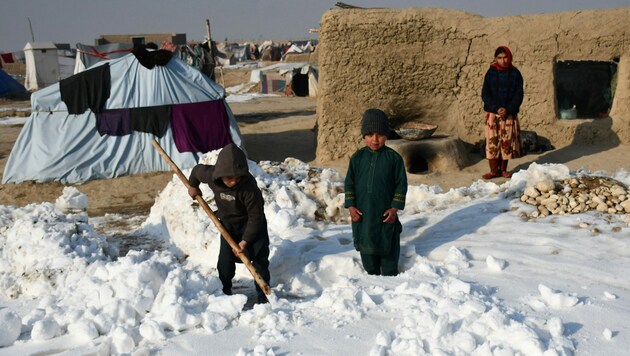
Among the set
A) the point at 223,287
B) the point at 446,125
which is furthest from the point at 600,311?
the point at 446,125

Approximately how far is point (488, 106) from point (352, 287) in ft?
15.4

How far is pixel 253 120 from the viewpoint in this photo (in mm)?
14680

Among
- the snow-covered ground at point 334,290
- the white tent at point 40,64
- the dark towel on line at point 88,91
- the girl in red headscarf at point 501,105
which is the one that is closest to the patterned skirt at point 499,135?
the girl in red headscarf at point 501,105

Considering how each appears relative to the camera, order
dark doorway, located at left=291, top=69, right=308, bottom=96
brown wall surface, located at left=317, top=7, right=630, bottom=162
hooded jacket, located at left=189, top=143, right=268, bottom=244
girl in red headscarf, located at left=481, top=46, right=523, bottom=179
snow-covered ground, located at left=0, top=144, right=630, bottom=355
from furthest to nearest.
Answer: dark doorway, located at left=291, top=69, right=308, bottom=96 < brown wall surface, located at left=317, top=7, right=630, bottom=162 < girl in red headscarf, located at left=481, top=46, right=523, bottom=179 < hooded jacket, located at left=189, top=143, right=268, bottom=244 < snow-covered ground, located at left=0, top=144, right=630, bottom=355

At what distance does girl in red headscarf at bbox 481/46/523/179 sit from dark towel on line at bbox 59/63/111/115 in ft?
17.4

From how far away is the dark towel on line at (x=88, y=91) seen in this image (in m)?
8.59

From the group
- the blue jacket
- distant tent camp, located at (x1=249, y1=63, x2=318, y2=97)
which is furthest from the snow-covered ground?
distant tent camp, located at (x1=249, y1=63, x2=318, y2=97)

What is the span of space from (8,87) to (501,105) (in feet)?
61.8

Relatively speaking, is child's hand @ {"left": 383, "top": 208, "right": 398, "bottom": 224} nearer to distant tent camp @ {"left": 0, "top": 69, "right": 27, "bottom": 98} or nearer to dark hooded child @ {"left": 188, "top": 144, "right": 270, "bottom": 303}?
dark hooded child @ {"left": 188, "top": 144, "right": 270, "bottom": 303}

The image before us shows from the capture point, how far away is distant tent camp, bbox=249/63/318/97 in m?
20.4

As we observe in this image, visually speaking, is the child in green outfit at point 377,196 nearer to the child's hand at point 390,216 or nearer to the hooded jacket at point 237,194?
the child's hand at point 390,216

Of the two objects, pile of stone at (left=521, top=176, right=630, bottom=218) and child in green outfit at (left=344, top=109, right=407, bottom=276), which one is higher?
child in green outfit at (left=344, top=109, right=407, bottom=276)

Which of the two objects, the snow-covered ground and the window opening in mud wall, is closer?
the snow-covered ground

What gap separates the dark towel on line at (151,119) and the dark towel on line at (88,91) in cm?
47
